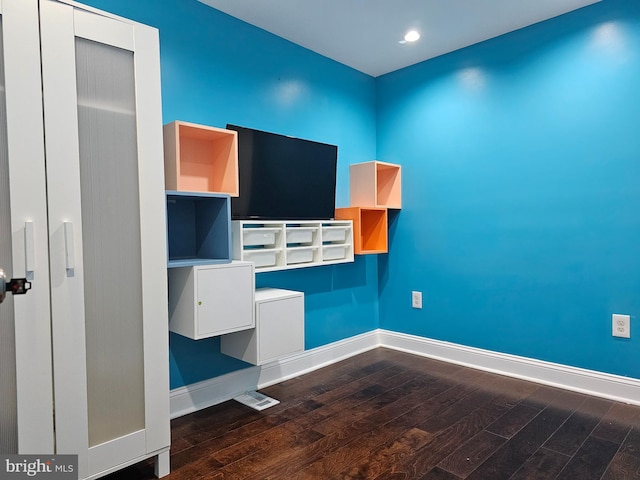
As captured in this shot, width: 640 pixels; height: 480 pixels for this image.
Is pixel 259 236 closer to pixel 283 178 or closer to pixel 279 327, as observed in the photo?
pixel 283 178

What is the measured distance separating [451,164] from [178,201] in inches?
82.1

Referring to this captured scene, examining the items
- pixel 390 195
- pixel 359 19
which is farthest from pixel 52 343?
pixel 390 195

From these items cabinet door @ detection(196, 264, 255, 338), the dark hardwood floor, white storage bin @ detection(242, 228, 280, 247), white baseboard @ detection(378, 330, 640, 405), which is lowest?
the dark hardwood floor

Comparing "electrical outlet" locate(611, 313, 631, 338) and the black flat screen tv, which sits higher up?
the black flat screen tv

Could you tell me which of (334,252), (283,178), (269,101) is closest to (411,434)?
(334,252)

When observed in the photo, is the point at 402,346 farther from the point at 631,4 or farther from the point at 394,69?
the point at 631,4

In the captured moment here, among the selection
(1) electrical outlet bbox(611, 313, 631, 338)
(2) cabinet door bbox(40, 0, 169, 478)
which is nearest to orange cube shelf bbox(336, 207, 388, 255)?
(1) electrical outlet bbox(611, 313, 631, 338)

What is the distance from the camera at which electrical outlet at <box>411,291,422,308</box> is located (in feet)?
11.5

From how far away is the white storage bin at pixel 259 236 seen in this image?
250 centimetres

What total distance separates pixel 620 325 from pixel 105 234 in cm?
287

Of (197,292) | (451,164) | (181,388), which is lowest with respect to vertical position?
(181,388)

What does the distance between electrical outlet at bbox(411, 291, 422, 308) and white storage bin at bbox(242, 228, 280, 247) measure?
1462 millimetres

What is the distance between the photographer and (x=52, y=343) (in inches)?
59.1

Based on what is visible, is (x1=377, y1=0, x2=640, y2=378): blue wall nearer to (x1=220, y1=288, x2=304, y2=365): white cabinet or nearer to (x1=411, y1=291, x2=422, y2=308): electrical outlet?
(x1=411, y1=291, x2=422, y2=308): electrical outlet
